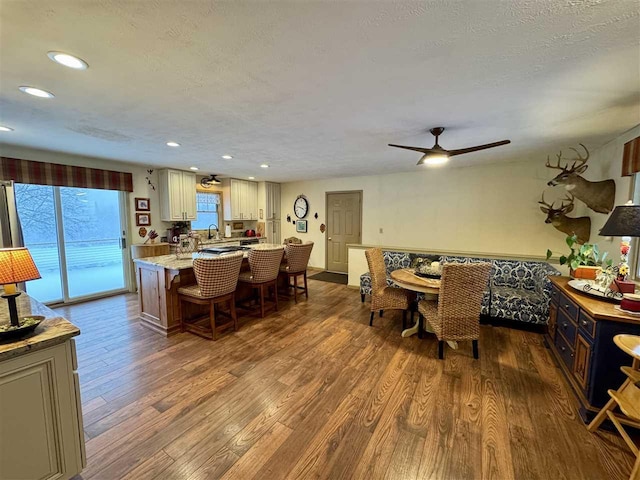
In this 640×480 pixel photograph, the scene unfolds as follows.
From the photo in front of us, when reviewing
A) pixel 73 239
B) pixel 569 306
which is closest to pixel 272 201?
pixel 73 239

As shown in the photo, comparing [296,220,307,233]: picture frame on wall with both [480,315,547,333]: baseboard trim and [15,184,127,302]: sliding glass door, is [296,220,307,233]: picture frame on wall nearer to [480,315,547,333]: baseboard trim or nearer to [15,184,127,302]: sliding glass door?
[15,184,127,302]: sliding glass door

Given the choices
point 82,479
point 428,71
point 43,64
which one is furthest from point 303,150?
point 82,479

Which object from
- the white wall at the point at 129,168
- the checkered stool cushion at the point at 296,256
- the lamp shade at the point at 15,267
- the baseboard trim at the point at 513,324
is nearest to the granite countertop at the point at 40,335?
the lamp shade at the point at 15,267

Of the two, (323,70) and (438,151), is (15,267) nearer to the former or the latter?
(323,70)

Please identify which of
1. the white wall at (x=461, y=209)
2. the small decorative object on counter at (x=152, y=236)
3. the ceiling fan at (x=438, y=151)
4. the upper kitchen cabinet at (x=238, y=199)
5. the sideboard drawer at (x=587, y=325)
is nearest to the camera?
the sideboard drawer at (x=587, y=325)

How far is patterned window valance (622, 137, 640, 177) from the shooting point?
2.55 m

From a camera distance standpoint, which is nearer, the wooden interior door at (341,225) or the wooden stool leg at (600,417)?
the wooden stool leg at (600,417)

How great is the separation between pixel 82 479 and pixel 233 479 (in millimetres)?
850

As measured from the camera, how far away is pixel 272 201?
24.6ft

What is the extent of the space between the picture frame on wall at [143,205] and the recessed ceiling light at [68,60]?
3928mm

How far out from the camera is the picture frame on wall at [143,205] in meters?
5.09

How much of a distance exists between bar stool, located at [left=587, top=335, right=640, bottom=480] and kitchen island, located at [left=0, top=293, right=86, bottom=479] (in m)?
2.99

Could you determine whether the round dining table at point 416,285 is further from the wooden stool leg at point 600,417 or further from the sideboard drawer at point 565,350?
the wooden stool leg at point 600,417

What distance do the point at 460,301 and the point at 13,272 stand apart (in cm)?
326
